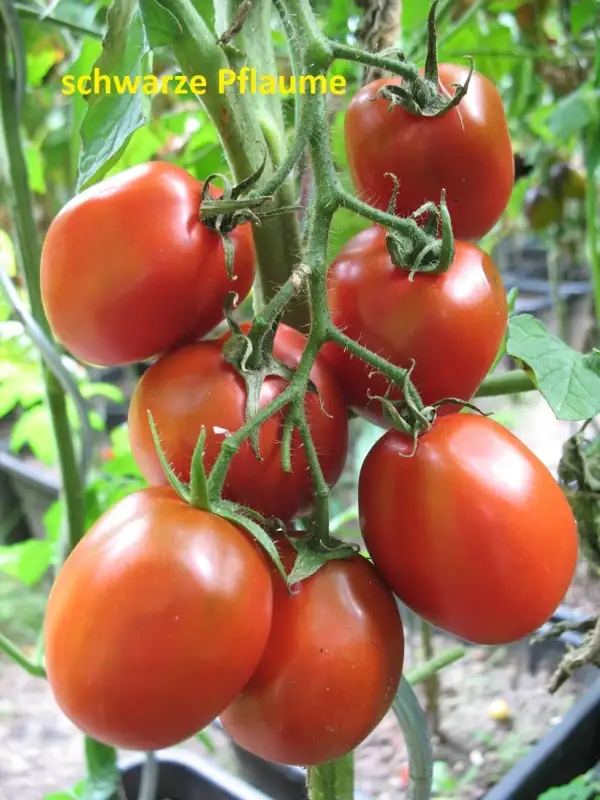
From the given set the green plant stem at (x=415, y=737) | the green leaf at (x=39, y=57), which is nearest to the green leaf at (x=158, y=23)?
the green plant stem at (x=415, y=737)

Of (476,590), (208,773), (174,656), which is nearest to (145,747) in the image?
(174,656)

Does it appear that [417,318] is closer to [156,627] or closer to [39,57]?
[156,627]

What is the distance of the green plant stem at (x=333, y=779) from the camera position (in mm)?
442

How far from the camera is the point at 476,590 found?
1.05 feet

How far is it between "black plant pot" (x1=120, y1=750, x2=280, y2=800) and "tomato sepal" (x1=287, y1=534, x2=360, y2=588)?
58 centimetres

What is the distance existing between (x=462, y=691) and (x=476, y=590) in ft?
3.27

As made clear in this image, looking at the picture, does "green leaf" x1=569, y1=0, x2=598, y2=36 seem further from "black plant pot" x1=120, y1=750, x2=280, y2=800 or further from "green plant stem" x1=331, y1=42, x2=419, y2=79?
"black plant pot" x1=120, y1=750, x2=280, y2=800

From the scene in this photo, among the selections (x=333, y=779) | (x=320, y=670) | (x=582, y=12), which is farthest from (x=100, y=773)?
(x=582, y=12)

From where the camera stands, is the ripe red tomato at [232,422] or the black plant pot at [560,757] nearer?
the ripe red tomato at [232,422]

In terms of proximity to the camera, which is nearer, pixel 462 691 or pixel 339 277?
pixel 339 277

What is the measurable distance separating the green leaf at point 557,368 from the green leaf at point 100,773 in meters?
0.50

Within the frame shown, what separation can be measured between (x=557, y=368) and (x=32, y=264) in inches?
16.3

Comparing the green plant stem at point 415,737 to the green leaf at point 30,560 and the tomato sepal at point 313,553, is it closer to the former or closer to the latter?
the tomato sepal at point 313,553

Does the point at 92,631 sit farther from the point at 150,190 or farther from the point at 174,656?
the point at 150,190
